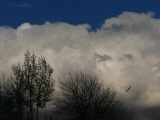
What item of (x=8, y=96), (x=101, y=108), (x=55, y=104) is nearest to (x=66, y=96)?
(x=55, y=104)

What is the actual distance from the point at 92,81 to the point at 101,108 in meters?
4.43

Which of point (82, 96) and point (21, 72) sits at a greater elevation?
point (21, 72)

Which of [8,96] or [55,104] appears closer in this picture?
[55,104]

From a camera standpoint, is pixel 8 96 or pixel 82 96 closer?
pixel 82 96

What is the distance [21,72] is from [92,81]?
32.5ft

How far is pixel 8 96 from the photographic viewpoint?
183ft

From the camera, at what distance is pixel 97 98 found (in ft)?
169

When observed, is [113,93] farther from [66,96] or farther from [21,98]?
[21,98]

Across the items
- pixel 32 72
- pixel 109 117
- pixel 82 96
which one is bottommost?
pixel 109 117

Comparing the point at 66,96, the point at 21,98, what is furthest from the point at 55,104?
the point at 21,98

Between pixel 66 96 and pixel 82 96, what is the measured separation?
2.21 meters

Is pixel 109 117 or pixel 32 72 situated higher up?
pixel 32 72

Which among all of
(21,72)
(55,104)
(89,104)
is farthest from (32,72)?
(89,104)

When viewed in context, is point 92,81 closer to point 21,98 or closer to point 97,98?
point 97,98
